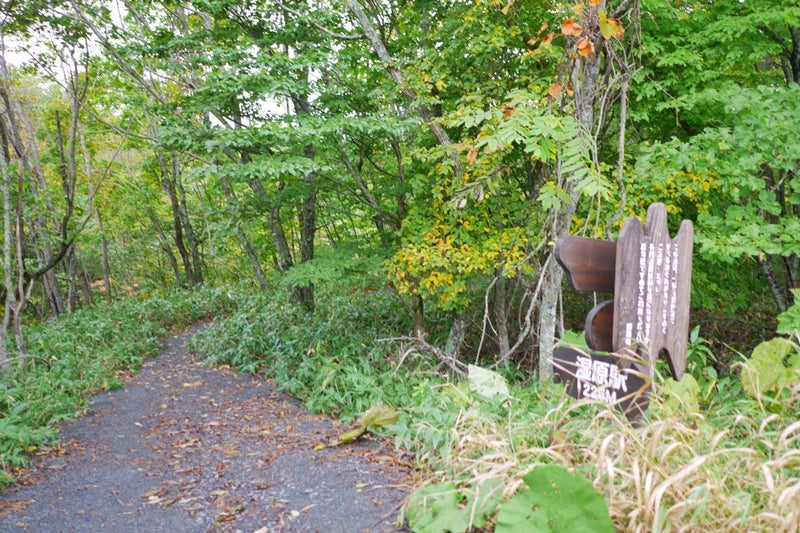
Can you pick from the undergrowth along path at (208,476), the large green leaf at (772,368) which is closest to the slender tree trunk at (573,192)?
the large green leaf at (772,368)

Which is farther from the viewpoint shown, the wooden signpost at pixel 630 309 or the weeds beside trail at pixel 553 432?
the wooden signpost at pixel 630 309

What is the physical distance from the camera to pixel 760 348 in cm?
316

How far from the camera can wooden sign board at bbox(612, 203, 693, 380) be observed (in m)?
3.04

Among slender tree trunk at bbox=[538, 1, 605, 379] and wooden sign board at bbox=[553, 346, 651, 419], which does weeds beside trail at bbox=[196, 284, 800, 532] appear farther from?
slender tree trunk at bbox=[538, 1, 605, 379]

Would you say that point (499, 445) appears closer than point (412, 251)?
Yes

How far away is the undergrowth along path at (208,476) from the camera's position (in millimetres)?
3266

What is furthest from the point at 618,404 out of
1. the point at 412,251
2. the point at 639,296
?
the point at 412,251

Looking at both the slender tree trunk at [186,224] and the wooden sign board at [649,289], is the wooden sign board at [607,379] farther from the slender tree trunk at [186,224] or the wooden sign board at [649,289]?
the slender tree trunk at [186,224]

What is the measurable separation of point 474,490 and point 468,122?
3006 millimetres

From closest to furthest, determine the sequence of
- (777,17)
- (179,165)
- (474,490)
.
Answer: (474,490)
(777,17)
(179,165)

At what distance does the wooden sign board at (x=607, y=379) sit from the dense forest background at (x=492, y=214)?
118mm

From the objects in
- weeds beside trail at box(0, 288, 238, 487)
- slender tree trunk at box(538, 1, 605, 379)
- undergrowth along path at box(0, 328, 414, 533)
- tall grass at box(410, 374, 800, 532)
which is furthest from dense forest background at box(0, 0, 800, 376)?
undergrowth along path at box(0, 328, 414, 533)

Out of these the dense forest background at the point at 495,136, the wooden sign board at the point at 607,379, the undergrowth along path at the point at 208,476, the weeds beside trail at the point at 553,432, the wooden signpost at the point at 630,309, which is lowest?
the undergrowth along path at the point at 208,476

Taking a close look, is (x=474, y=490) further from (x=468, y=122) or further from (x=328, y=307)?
(x=328, y=307)
